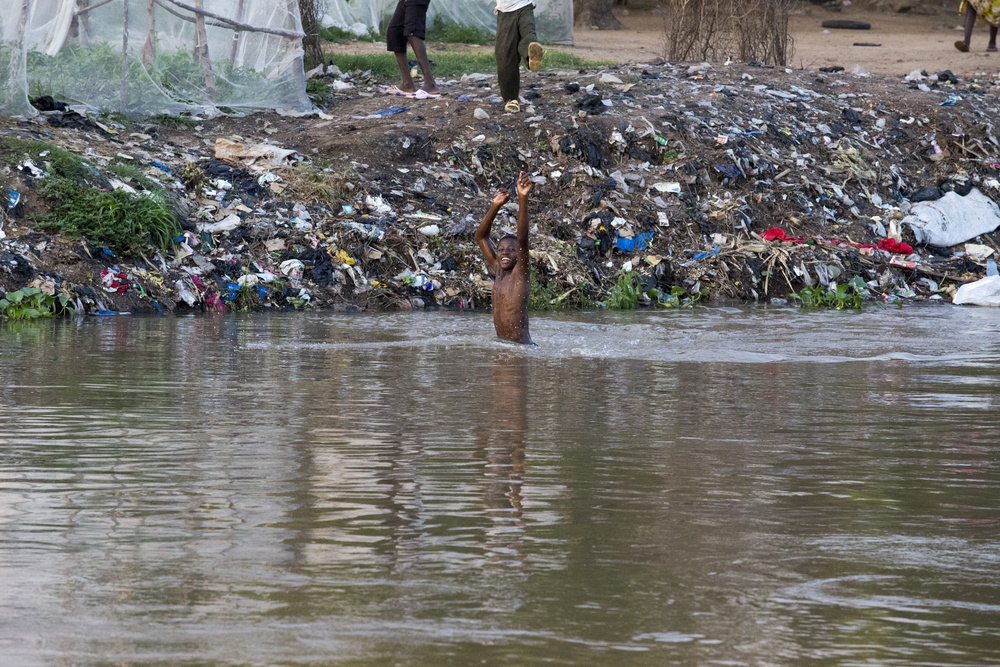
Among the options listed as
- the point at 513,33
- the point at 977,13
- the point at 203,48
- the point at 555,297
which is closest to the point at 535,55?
the point at 513,33

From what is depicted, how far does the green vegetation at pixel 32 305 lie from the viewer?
9.27 meters

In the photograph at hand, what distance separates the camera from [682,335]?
878 centimetres

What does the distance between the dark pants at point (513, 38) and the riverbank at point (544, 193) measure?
1.38 feet

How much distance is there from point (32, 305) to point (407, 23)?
4447 millimetres

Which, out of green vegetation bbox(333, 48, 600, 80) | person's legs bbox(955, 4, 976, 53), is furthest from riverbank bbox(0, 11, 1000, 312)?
person's legs bbox(955, 4, 976, 53)

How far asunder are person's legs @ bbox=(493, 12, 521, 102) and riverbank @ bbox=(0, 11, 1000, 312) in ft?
0.81

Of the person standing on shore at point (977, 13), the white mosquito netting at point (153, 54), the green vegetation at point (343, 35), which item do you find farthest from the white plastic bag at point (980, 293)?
the green vegetation at point (343, 35)

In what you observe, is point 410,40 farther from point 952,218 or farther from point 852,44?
point 852,44

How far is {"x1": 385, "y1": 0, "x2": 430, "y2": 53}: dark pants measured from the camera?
1233 cm

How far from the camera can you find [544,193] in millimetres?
11766

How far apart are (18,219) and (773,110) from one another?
22.4 feet

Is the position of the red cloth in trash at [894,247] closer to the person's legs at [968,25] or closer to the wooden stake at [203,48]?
the wooden stake at [203,48]

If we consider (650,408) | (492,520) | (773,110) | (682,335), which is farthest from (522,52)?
(492,520)

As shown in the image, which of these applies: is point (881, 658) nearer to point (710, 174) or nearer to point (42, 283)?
point (42, 283)
